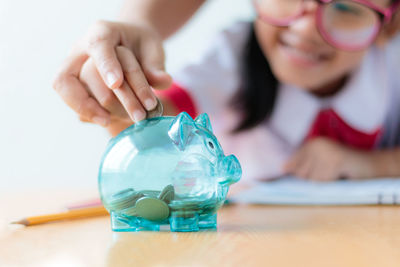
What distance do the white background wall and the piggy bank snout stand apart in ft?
2.71

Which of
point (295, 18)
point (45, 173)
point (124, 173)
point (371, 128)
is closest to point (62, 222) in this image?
point (124, 173)

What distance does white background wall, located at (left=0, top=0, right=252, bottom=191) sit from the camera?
1.16 metres

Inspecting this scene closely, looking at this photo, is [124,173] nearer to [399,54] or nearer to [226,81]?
[226,81]

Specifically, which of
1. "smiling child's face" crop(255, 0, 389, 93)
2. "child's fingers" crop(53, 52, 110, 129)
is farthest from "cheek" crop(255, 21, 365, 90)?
"child's fingers" crop(53, 52, 110, 129)

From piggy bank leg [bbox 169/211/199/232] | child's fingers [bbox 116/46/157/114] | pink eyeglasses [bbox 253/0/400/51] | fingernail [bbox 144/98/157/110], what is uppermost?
child's fingers [bbox 116/46/157/114]

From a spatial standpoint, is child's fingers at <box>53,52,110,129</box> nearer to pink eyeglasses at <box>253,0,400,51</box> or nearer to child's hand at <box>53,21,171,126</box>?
child's hand at <box>53,21,171,126</box>

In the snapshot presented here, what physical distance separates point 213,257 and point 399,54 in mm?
777

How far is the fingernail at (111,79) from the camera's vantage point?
1.33 feet

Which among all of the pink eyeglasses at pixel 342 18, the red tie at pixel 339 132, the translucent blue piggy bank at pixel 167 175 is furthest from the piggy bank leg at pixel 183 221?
the red tie at pixel 339 132

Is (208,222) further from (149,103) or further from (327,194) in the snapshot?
(327,194)

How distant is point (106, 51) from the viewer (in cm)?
43

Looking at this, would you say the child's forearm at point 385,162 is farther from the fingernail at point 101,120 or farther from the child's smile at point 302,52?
the fingernail at point 101,120

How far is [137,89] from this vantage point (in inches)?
16.0

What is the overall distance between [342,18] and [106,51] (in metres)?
0.43
